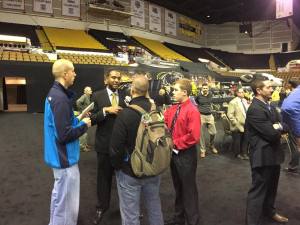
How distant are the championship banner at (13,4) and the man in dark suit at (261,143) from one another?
1521cm

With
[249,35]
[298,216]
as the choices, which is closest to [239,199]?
[298,216]

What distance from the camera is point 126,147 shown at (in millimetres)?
2162

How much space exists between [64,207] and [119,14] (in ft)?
55.0

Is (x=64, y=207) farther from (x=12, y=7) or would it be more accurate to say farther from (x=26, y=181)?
(x=12, y=7)

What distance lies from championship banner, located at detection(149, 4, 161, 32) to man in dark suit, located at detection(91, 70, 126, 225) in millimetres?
18286

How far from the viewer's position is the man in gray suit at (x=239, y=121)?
18.5 ft

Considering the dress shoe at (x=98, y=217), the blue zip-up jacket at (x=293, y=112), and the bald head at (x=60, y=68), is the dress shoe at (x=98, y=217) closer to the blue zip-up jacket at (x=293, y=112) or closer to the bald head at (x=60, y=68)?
the bald head at (x=60, y=68)

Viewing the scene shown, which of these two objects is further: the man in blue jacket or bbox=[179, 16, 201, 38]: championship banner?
bbox=[179, 16, 201, 38]: championship banner

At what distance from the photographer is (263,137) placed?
2619 millimetres

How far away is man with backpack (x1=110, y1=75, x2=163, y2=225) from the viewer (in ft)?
6.87

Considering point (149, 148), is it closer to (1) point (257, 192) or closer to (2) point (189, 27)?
(1) point (257, 192)

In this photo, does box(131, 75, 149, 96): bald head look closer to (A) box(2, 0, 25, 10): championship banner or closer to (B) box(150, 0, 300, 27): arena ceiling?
(A) box(2, 0, 25, 10): championship banner

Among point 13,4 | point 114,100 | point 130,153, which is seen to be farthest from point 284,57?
point 130,153

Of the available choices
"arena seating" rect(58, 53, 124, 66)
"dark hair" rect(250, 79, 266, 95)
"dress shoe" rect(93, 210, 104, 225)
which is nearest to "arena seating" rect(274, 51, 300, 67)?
"arena seating" rect(58, 53, 124, 66)
